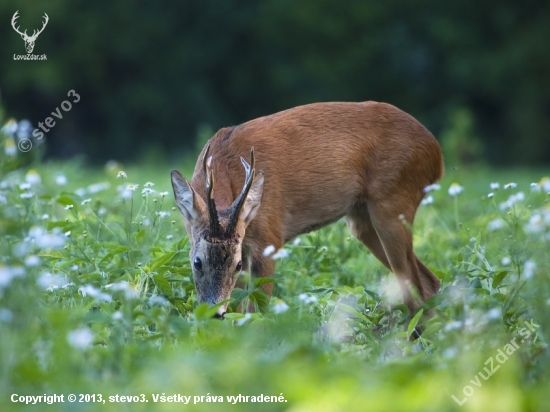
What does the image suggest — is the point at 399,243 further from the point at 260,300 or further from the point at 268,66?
the point at 268,66

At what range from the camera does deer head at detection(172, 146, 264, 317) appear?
5.12 m

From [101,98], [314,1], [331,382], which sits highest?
[331,382]

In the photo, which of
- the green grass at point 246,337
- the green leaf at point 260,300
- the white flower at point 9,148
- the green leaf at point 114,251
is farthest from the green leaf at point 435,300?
the white flower at point 9,148

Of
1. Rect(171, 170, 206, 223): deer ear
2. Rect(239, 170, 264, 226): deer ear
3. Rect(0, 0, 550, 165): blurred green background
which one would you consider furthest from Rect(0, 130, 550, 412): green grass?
Rect(0, 0, 550, 165): blurred green background

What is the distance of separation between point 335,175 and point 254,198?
80cm

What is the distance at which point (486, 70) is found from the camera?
24.1 metres

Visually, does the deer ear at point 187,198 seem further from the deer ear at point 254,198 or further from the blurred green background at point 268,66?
the blurred green background at point 268,66

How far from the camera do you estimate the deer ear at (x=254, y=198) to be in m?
5.46

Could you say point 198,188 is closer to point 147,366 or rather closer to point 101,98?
point 147,366

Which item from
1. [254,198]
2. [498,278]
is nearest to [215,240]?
[254,198]

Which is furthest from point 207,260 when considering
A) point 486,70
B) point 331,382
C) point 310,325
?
point 486,70

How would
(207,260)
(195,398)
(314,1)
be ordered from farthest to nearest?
1. (314,1)
2. (207,260)
3. (195,398)

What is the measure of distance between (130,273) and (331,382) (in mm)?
2292

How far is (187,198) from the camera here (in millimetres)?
5406
